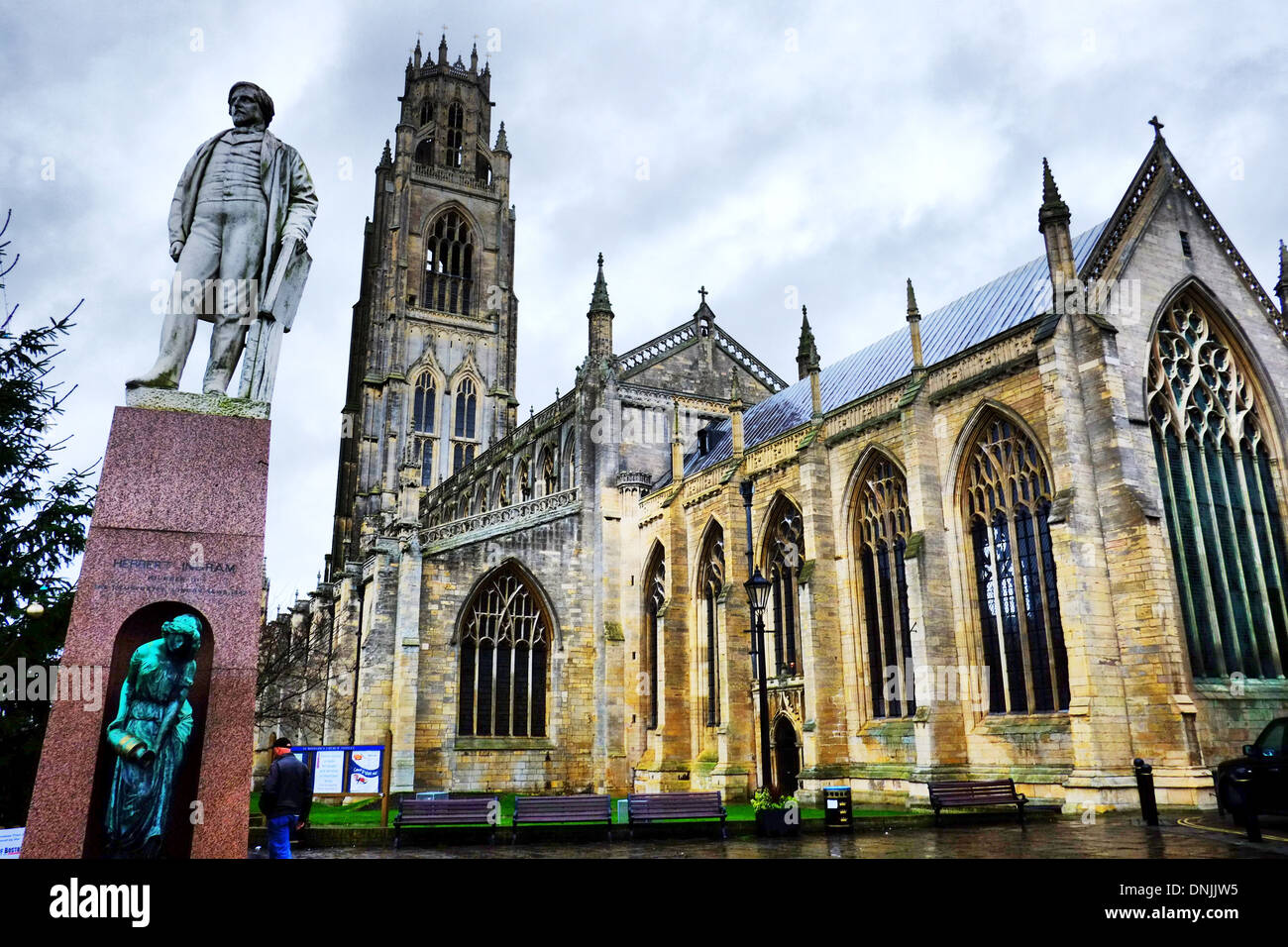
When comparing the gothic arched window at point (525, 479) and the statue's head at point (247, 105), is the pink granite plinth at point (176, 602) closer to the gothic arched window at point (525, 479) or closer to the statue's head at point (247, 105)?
the statue's head at point (247, 105)

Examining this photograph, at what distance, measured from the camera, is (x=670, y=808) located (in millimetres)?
16094

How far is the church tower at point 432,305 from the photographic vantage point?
5397 cm

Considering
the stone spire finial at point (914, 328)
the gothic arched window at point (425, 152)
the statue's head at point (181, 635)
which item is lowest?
the statue's head at point (181, 635)

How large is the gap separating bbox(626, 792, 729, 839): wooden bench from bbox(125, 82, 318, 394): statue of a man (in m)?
11.4

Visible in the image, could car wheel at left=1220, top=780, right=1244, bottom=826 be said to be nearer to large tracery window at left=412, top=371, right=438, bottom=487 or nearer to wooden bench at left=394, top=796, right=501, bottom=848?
Answer: wooden bench at left=394, top=796, right=501, bottom=848

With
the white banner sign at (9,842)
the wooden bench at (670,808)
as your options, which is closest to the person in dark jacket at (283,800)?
the white banner sign at (9,842)

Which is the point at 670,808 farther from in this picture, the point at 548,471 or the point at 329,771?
the point at 548,471

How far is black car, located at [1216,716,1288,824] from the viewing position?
12.7 meters

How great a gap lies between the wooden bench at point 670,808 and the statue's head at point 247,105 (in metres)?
12.3

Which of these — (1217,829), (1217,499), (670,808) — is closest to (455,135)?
(1217,499)
